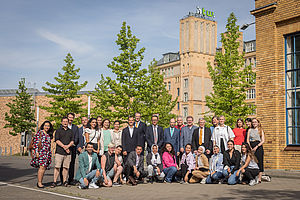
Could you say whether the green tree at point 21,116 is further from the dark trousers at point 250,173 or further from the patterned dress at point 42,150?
the dark trousers at point 250,173

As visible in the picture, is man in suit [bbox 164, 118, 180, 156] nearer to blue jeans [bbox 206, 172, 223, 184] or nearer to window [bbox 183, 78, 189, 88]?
blue jeans [bbox 206, 172, 223, 184]

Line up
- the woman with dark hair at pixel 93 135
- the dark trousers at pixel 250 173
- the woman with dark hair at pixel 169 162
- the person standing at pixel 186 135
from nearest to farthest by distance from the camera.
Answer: the dark trousers at pixel 250 173 → the woman with dark hair at pixel 93 135 → the woman with dark hair at pixel 169 162 → the person standing at pixel 186 135

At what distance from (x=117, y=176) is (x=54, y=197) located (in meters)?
3.41

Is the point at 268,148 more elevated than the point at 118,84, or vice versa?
the point at 118,84

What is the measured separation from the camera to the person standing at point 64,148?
38.6ft

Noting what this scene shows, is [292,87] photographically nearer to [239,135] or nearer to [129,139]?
[239,135]

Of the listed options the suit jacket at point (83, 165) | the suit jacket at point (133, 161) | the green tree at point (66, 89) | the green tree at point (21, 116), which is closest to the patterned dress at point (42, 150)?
the suit jacket at point (83, 165)

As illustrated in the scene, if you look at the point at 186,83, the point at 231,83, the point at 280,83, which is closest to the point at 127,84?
the point at 231,83

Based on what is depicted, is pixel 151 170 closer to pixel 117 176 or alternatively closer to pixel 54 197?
pixel 117 176

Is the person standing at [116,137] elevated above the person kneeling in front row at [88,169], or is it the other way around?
the person standing at [116,137]

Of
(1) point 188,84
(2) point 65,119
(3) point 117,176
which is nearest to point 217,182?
(3) point 117,176

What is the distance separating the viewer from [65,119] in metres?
11.9

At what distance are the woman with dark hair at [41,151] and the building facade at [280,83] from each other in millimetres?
8951

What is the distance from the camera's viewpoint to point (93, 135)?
12.5m
